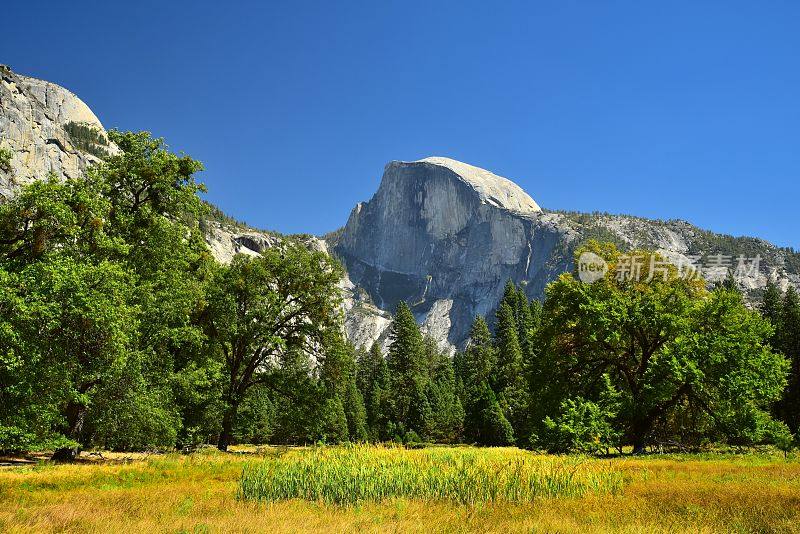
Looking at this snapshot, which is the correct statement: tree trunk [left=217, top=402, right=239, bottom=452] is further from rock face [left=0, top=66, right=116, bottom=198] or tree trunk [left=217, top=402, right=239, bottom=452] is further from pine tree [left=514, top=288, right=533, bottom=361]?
rock face [left=0, top=66, right=116, bottom=198]

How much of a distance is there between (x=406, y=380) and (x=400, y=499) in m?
61.0

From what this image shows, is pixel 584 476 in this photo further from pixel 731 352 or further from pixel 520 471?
pixel 731 352

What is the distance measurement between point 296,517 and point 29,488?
712 centimetres

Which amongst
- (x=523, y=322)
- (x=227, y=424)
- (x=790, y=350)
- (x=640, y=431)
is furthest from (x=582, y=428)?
(x=523, y=322)

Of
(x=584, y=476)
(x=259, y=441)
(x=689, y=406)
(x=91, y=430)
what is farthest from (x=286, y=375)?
(x=259, y=441)

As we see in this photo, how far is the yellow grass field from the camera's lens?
9242 millimetres

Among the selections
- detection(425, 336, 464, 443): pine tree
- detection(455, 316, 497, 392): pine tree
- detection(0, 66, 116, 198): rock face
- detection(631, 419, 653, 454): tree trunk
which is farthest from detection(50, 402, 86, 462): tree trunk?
detection(0, 66, 116, 198): rock face

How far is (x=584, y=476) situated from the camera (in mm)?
14531

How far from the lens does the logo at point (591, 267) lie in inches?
1211

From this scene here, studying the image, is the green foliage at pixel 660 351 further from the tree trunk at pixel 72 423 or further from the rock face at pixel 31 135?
the rock face at pixel 31 135

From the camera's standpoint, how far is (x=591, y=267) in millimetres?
31906

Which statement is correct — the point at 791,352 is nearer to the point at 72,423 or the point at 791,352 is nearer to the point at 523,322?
the point at 523,322

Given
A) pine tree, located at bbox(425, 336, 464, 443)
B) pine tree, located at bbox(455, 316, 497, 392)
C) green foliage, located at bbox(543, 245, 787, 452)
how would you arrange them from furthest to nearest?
pine tree, located at bbox(455, 316, 497, 392) < pine tree, located at bbox(425, 336, 464, 443) < green foliage, located at bbox(543, 245, 787, 452)

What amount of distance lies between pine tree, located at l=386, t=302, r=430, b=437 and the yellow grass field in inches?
2045
